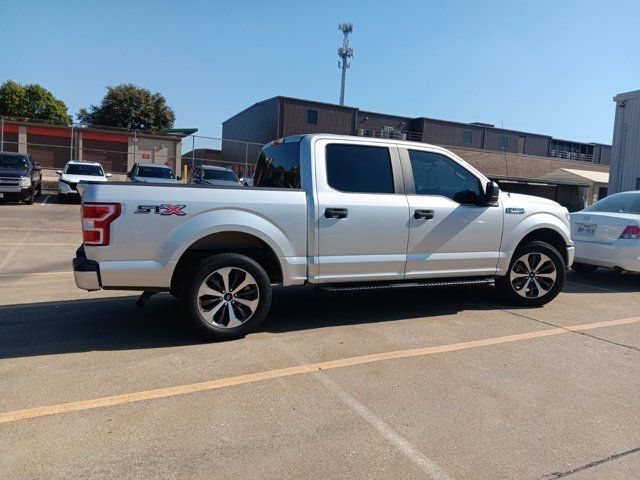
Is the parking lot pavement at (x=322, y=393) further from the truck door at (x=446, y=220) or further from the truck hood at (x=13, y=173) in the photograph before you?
the truck hood at (x=13, y=173)

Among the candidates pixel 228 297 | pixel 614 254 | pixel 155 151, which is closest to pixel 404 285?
pixel 228 297

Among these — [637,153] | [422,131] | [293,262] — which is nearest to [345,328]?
[293,262]

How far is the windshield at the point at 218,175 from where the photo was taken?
19.2 meters

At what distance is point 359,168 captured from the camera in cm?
543

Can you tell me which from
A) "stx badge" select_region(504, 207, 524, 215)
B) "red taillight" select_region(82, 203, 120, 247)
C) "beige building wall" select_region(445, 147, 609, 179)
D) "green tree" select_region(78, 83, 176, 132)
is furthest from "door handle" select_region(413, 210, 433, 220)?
"green tree" select_region(78, 83, 176, 132)

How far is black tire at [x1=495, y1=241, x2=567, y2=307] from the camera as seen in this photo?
6344 mm

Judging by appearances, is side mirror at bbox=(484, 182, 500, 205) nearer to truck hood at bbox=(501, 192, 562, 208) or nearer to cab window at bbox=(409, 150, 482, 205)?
cab window at bbox=(409, 150, 482, 205)

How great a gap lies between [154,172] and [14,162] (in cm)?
469

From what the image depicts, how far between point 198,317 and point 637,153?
1831cm

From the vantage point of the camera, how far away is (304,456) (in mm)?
2965

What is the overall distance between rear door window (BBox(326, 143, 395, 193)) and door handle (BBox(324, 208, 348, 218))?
239 millimetres

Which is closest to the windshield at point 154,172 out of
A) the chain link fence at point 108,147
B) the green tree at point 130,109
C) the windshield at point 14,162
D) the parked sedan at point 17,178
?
the parked sedan at point 17,178

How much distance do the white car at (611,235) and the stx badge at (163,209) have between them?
6.72 metres

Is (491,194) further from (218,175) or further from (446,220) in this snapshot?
(218,175)
